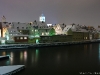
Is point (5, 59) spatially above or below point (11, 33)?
below

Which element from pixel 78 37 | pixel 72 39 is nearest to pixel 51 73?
pixel 72 39

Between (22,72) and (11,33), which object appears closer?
(22,72)

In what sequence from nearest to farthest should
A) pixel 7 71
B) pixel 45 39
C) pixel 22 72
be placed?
pixel 7 71, pixel 22 72, pixel 45 39

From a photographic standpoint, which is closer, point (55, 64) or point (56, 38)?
point (55, 64)

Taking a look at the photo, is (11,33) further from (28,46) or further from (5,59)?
(5,59)

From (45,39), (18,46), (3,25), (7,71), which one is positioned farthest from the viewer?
(3,25)

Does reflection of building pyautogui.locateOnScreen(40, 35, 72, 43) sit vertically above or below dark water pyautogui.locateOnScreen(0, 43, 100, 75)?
above

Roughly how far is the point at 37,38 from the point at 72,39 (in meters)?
12.5

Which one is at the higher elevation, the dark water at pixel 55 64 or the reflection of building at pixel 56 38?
the reflection of building at pixel 56 38

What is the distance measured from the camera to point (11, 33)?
3375 centimetres

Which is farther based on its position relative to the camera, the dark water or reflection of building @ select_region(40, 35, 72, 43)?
reflection of building @ select_region(40, 35, 72, 43)

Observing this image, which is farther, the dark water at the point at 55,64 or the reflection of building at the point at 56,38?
the reflection of building at the point at 56,38

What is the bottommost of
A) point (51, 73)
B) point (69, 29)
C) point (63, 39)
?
point (51, 73)

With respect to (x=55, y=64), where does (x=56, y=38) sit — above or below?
above
